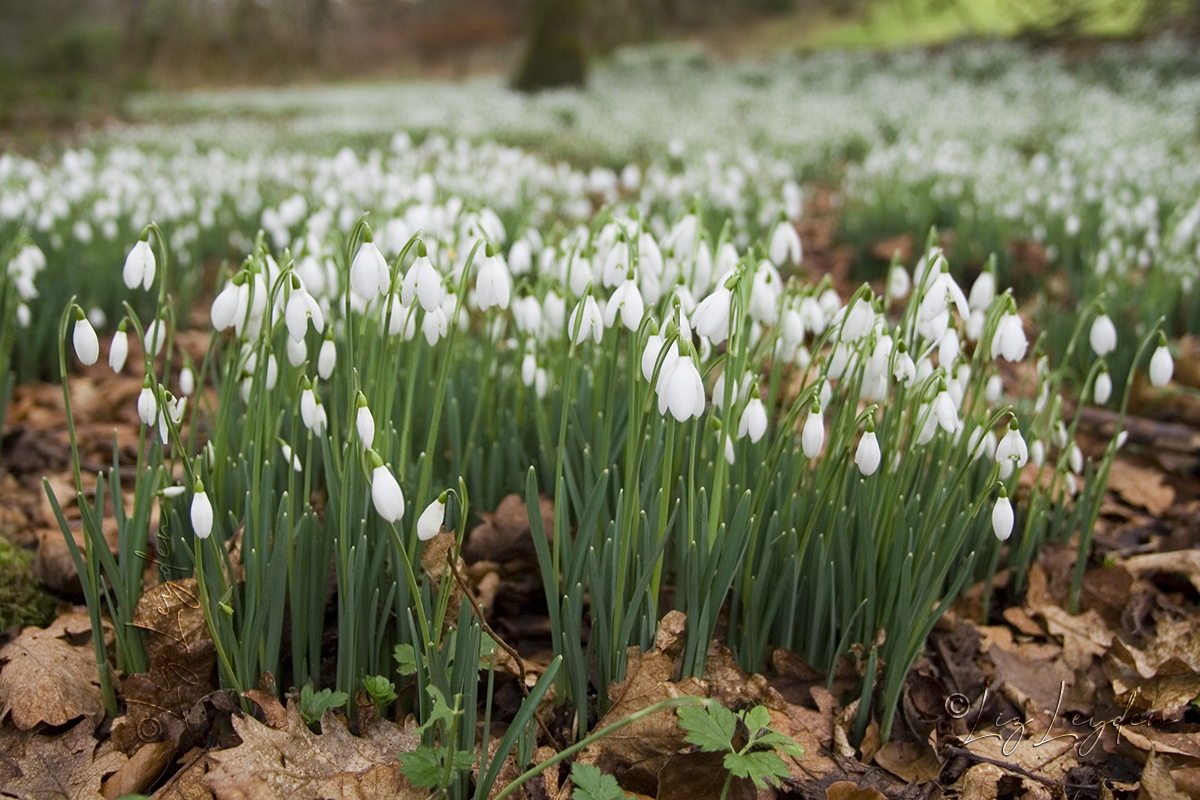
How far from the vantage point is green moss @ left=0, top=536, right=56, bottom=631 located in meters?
1.92

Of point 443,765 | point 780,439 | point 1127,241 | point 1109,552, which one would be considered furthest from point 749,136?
point 443,765

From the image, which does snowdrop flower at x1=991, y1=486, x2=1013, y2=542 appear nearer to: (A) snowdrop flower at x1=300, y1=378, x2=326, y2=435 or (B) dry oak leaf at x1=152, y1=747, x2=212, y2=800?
(A) snowdrop flower at x1=300, y1=378, x2=326, y2=435

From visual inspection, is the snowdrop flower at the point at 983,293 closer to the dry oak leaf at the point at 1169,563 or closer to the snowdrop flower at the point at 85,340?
the dry oak leaf at the point at 1169,563

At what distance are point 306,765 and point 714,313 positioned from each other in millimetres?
1025

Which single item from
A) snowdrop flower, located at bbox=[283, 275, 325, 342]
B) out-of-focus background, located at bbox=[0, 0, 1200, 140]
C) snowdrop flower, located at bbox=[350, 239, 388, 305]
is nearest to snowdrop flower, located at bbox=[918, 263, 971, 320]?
snowdrop flower, located at bbox=[350, 239, 388, 305]

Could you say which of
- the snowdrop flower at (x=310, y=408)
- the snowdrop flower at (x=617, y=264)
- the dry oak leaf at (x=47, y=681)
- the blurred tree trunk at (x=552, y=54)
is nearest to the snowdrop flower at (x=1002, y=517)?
the snowdrop flower at (x=617, y=264)

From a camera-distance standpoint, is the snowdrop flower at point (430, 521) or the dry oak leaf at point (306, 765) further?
the dry oak leaf at point (306, 765)

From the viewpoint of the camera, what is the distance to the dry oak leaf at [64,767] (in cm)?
150

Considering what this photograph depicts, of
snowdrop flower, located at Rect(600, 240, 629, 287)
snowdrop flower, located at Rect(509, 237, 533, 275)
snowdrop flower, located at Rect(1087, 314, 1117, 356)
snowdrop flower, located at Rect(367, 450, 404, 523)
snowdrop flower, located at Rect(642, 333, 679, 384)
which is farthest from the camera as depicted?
snowdrop flower, located at Rect(509, 237, 533, 275)

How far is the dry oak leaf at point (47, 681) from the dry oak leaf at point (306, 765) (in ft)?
1.18

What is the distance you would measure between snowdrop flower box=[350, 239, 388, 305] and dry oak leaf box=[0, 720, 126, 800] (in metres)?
0.94

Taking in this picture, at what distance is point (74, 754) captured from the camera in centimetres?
159

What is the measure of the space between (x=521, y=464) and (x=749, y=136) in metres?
7.33

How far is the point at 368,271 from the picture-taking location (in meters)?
1.44
